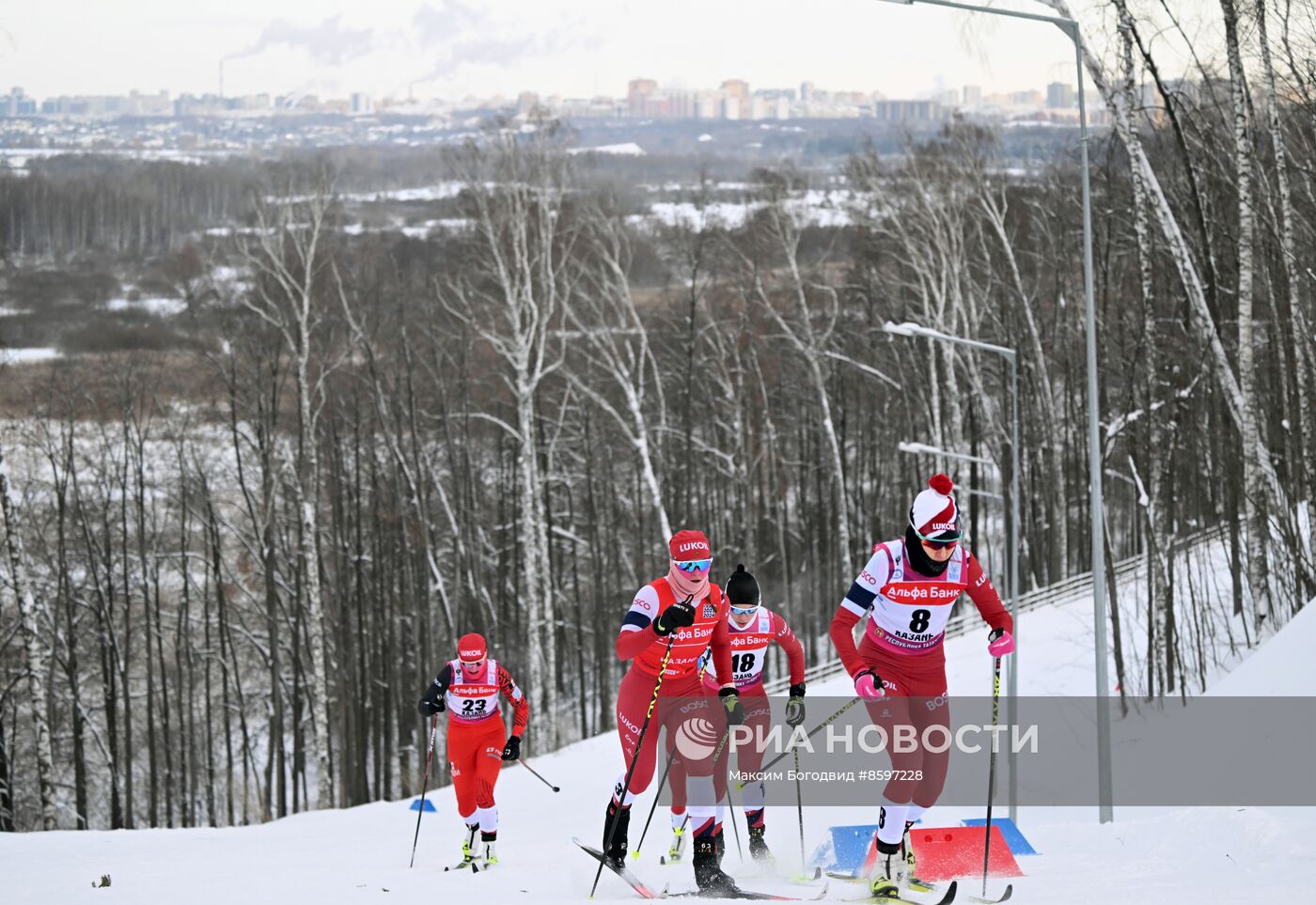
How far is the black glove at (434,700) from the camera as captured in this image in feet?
33.4

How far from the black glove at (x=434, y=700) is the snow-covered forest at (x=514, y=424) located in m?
11.4

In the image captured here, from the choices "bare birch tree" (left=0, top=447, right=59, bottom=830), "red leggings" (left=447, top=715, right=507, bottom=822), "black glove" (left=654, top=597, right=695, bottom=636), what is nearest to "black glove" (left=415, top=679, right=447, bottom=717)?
"red leggings" (left=447, top=715, right=507, bottom=822)

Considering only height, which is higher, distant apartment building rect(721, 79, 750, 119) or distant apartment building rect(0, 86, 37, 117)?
distant apartment building rect(721, 79, 750, 119)

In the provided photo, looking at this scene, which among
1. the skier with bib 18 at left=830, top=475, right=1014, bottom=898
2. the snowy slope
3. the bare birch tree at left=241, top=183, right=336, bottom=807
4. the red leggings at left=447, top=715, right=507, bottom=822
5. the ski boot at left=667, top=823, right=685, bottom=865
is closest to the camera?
the skier with bib 18 at left=830, top=475, right=1014, bottom=898

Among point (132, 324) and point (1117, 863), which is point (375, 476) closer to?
point (132, 324)

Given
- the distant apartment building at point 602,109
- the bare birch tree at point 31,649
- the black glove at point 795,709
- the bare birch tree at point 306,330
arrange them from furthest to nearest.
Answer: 1. the distant apartment building at point 602,109
2. the bare birch tree at point 306,330
3. the bare birch tree at point 31,649
4. the black glove at point 795,709

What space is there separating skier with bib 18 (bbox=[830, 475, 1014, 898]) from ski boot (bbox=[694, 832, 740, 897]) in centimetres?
83

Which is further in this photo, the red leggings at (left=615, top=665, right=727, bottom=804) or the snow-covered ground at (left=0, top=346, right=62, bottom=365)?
the snow-covered ground at (left=0, top=346, right=62, bottom=365)

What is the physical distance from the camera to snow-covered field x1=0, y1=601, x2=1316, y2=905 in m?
7.29

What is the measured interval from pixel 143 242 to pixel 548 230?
22.7 m

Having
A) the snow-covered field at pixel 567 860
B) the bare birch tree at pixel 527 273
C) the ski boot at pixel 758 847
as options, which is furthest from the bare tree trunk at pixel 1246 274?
the bare birch tree at pixel 527 273

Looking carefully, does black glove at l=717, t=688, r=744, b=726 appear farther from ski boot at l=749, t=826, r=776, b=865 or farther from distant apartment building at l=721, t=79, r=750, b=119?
distant apartment building at l=721, t=79, r=750, b=119

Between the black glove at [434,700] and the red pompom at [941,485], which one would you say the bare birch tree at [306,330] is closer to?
the black glove at [434,700]

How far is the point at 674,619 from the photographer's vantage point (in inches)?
279
